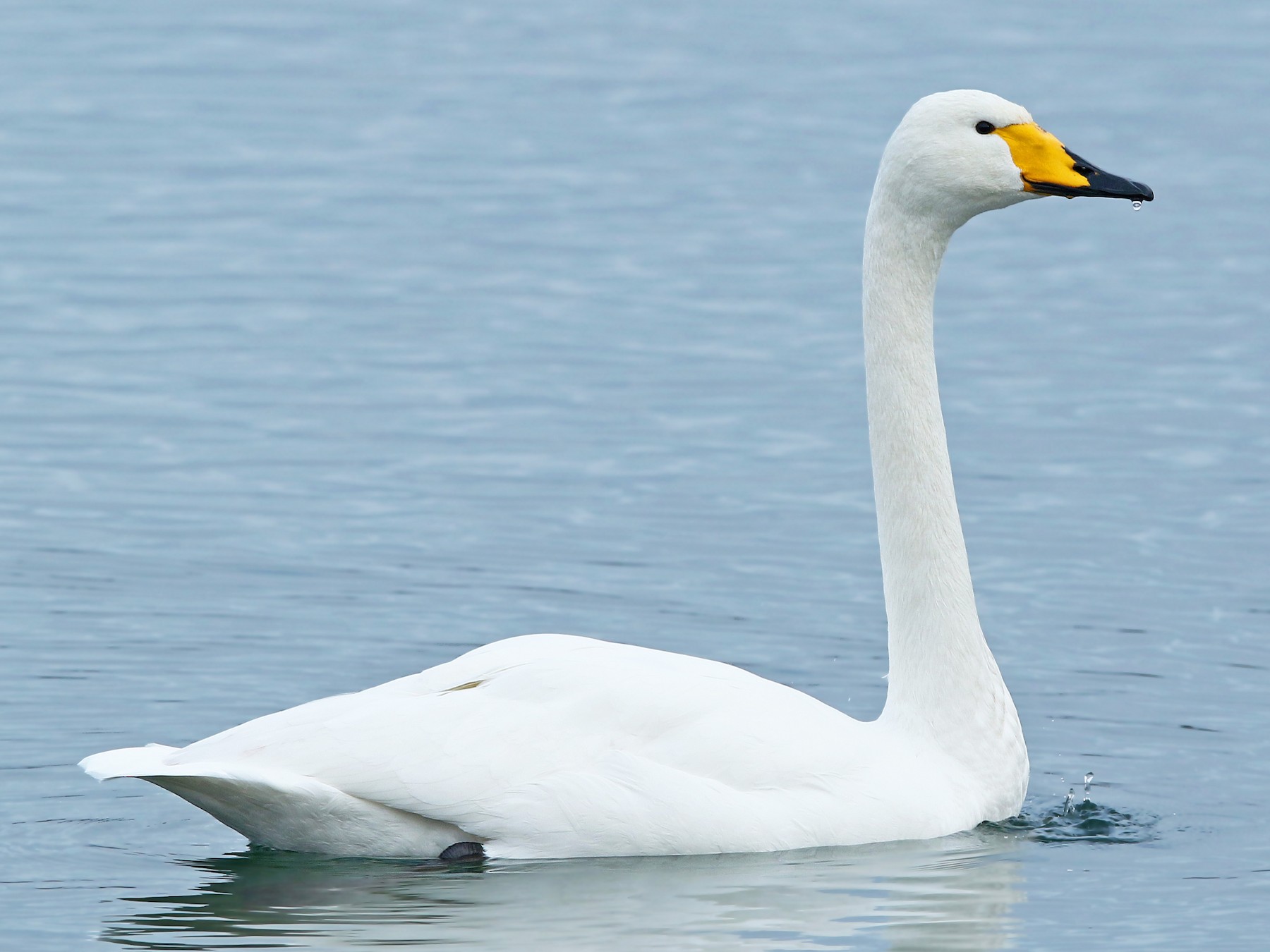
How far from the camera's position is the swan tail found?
843cm

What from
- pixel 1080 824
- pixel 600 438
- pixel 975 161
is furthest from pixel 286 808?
pixel 600 438

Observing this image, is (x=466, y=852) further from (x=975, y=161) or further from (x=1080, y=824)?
(x=975, y=161)

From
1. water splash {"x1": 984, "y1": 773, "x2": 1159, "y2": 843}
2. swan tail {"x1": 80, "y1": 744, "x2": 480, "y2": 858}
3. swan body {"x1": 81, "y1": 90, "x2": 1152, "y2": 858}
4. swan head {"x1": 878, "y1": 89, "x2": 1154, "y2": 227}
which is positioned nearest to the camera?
swan tail {"x1": 80, "y1": 744, "x2": 480, "y2": 858}

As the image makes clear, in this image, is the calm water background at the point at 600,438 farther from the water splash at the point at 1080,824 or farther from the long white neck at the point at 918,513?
the long white neck at the point at 918,513

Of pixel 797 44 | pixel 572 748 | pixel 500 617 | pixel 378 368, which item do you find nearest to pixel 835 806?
pixel 572 748

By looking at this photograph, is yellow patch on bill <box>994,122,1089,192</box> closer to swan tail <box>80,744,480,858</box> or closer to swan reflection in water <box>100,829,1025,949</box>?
swan reflection in water <box>100,829,1025,949</box>

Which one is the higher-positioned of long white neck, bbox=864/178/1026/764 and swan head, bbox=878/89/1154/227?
swan head, bbox=878/89/1154/227

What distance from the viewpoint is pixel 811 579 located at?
1301 centimetres

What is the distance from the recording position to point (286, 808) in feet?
28.3

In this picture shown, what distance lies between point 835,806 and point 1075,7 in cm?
2264

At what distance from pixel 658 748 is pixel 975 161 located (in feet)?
7.98

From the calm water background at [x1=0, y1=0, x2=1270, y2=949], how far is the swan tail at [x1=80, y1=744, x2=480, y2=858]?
0.12 m

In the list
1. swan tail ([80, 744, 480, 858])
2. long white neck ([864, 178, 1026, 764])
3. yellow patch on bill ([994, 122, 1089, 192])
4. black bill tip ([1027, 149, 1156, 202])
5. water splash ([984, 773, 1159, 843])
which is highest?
yellow patch on bill ([994, 122, 1089, 192])

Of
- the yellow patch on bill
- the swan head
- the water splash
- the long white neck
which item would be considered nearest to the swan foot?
the long white neck
